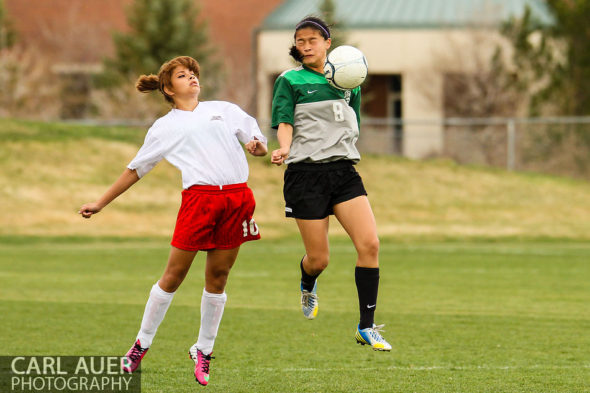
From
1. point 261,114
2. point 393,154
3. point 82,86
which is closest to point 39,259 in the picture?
point 393,154

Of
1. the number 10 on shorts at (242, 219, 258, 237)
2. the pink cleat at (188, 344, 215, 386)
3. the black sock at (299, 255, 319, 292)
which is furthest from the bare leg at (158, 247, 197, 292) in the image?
the black sock at (299, 255, 319, 292)

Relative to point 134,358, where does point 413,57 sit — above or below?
above

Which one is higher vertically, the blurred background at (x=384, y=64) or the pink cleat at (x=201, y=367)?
the blurred background at (x=384, y=64)

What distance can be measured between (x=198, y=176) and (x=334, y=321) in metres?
4.31

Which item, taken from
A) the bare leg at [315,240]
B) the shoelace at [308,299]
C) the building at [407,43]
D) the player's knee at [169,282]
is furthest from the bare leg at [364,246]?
the building at [407,43]

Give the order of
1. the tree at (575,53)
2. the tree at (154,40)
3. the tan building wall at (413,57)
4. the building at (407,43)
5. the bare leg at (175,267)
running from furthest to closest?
the tree at (154,40)
the building at (407,43)
the tan building wall at (413,57)
the tree at (575,53)
the bare leg at (175,267)

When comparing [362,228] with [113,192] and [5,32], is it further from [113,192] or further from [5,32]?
[5,32]

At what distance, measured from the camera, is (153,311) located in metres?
7.39

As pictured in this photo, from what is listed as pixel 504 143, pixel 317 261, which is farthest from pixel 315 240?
pixel 504 143

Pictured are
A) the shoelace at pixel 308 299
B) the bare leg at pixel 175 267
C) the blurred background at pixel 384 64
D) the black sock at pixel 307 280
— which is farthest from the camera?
the blurred background at pixel 384 64

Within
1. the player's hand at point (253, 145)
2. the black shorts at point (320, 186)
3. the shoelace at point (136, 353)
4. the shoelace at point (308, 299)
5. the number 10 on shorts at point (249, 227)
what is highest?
the player's hand at point (253, 145)

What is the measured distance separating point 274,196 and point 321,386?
1982 cm

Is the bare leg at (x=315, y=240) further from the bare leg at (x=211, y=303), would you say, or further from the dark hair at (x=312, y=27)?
the dark hair at (x=312, y=27)

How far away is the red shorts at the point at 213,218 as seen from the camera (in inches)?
278
